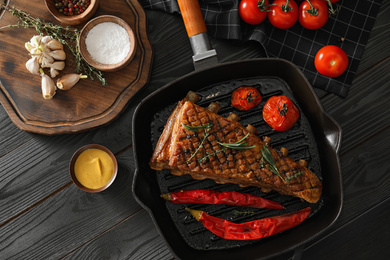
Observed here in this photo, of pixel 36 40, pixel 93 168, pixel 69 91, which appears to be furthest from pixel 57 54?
pixel 93 168

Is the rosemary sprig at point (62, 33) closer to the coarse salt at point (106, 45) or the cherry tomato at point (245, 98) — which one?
the coarse salt at point (106, 45)

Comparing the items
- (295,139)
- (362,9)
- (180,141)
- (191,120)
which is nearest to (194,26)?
(191,120)

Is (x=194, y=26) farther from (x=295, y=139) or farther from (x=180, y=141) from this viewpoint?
(x=295, y=139)

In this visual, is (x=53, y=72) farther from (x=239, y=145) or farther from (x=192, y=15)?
(x=239, y=145)

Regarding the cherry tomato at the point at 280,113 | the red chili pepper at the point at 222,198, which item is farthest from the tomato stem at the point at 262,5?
the red chili pepper at the point at 222,198

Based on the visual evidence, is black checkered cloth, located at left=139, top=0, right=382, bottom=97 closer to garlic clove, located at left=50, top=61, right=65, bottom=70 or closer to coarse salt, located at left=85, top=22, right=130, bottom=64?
coarse salt, located at left=85, top=22, right=130, bottom=64

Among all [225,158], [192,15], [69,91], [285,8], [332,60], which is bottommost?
[225,158]
